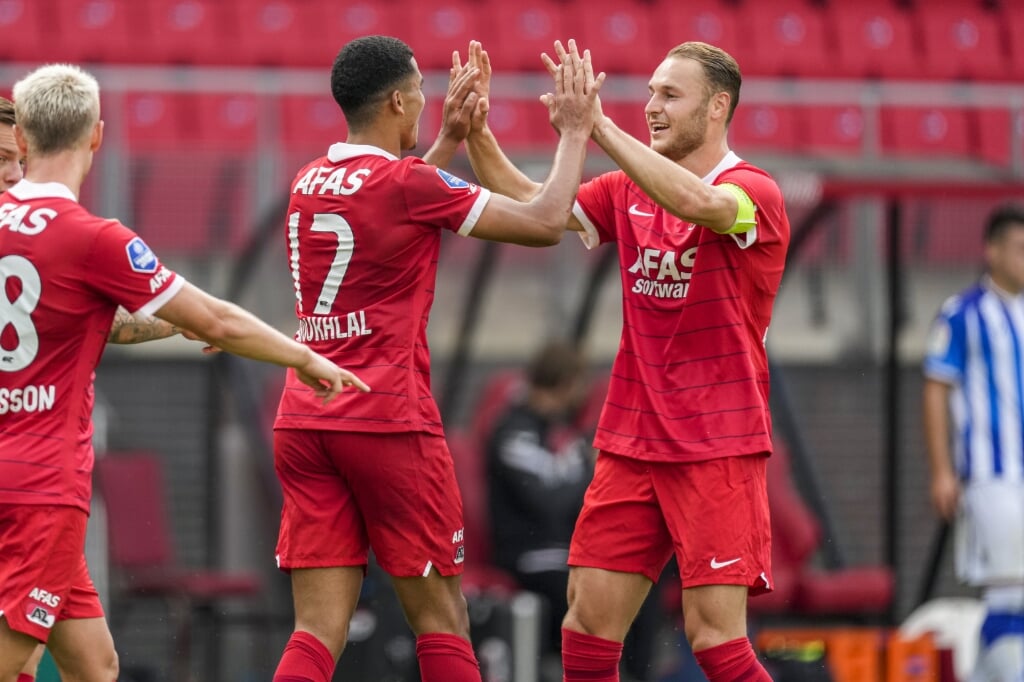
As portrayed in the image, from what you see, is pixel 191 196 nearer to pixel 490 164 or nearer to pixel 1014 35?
pixel 490 164

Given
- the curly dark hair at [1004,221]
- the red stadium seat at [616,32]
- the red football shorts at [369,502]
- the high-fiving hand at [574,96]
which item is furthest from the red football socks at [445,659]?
the red stadium seat at [616,32]

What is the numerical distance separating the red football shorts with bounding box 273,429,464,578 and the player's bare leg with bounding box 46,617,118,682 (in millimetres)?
544

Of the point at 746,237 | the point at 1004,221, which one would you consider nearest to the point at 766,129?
the point at 1004,221

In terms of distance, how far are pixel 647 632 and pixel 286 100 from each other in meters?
4.01

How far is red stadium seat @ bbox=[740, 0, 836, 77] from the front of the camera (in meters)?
13.4

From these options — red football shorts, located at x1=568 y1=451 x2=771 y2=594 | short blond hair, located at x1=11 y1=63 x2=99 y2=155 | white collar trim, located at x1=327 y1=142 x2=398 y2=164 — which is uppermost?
short blond hair, located at x1=11 y1=63 x2=99 y2=155

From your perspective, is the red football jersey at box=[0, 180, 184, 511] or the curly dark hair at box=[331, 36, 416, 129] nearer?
the red football jersey at box=[0, 180, 184, 511]

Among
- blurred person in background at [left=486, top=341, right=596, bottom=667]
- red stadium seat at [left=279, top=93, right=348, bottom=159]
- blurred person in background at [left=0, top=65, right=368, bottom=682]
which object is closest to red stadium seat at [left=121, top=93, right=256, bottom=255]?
red stadium seat at [left=279, top=93, right=348, bottom=159]

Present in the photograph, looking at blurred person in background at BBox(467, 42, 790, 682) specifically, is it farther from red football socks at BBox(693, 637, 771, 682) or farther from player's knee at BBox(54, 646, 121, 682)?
player's knee at BBox(54, 646, 121, 682)

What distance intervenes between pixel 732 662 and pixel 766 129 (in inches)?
300

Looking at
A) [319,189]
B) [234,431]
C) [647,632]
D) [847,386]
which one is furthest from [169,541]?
[319,189]

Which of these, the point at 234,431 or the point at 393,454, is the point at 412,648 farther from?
the point at 393,454

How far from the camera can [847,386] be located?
8.52 meters

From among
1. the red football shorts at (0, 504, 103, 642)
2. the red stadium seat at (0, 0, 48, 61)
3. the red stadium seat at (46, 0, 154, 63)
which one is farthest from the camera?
the red stadium seat at (46, 0, 154, 63)
